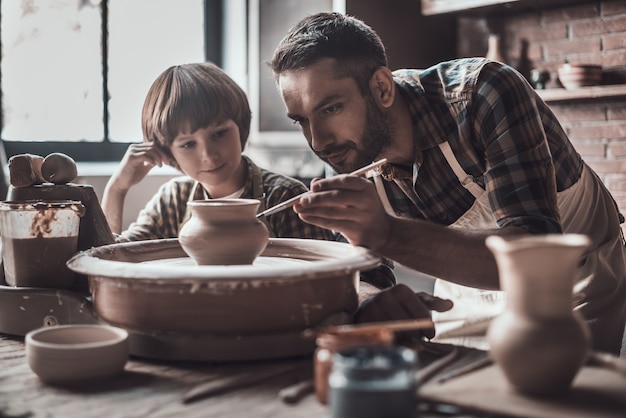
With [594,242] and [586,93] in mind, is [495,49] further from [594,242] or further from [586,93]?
[594,242]

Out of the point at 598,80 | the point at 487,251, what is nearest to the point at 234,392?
the point at 487,251

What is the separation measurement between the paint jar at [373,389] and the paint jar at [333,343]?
0.12 metres

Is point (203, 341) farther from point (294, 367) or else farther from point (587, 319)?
point (587, 319)

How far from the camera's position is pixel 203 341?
137cm

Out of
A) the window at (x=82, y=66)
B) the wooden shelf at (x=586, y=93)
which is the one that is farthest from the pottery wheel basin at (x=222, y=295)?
the wooden shelf at (x=586, y=93)

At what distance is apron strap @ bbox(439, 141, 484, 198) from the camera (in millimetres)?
2104

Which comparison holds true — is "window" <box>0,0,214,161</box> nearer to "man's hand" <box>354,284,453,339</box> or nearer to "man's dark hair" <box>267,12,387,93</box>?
"man's dark hair" <box>267,12,387,93</box>

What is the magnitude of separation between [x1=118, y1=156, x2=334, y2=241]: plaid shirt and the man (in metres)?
0.35

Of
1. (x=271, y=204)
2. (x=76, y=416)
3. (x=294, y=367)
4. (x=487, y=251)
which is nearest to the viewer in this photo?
(x=76, y=416)

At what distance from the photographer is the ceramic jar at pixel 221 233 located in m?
1.53

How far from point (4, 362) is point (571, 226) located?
159 cm

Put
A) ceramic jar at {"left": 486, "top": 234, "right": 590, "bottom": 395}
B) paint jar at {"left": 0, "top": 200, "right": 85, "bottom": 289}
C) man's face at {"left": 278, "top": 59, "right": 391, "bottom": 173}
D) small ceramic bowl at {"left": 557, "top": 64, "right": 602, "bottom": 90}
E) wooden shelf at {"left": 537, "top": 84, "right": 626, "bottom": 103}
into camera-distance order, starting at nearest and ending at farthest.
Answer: ceramic jar at {"left": 486, "top": 234, "right": 590, "bottom": 395} < paint jar at {"left": 0, "top": 200, "right": 85, "bottom": 289} < man's face at {"left": 278, "top": 59, "right": 391, "bottom": 173} < wooden shelf at {"left": 537, "top": 84, "right": 626, "bottom": 103} < small ceramic bowl at {"left": 557, "top": 64, "right": 602, "bottom": 90}

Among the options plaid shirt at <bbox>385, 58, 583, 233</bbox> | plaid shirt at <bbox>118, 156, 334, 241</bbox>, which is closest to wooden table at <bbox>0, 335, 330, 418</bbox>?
plaid shirt at <bbox>385, 58, 583, 233</bbox>

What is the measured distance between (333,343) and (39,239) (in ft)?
2.82
